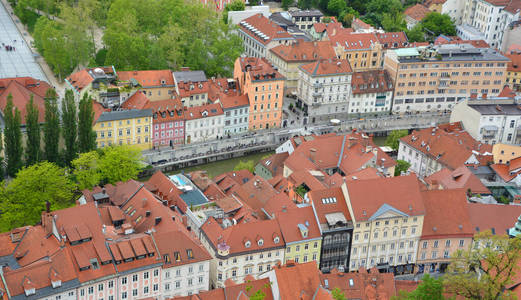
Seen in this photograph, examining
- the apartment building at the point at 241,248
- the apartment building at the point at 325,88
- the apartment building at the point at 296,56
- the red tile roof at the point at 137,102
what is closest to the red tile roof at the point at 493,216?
the apartment building at the point at 241,248

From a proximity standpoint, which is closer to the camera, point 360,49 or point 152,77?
point 152,77

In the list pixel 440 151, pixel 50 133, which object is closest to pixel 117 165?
pixel 50 133

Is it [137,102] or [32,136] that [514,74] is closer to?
[137,102]

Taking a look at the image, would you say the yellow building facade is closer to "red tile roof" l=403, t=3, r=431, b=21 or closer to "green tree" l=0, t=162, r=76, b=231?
"green tree" l=0, t=162, r=76, b=231

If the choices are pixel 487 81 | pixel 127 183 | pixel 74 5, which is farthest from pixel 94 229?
pixel 74 5

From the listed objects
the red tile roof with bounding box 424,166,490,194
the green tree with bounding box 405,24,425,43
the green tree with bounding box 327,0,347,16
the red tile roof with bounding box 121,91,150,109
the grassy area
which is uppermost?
the green tree with bounding box 327,0,347,16

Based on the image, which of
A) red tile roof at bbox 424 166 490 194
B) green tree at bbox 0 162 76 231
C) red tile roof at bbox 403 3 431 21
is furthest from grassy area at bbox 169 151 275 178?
red tile roof at bbox 403 3 431 21
